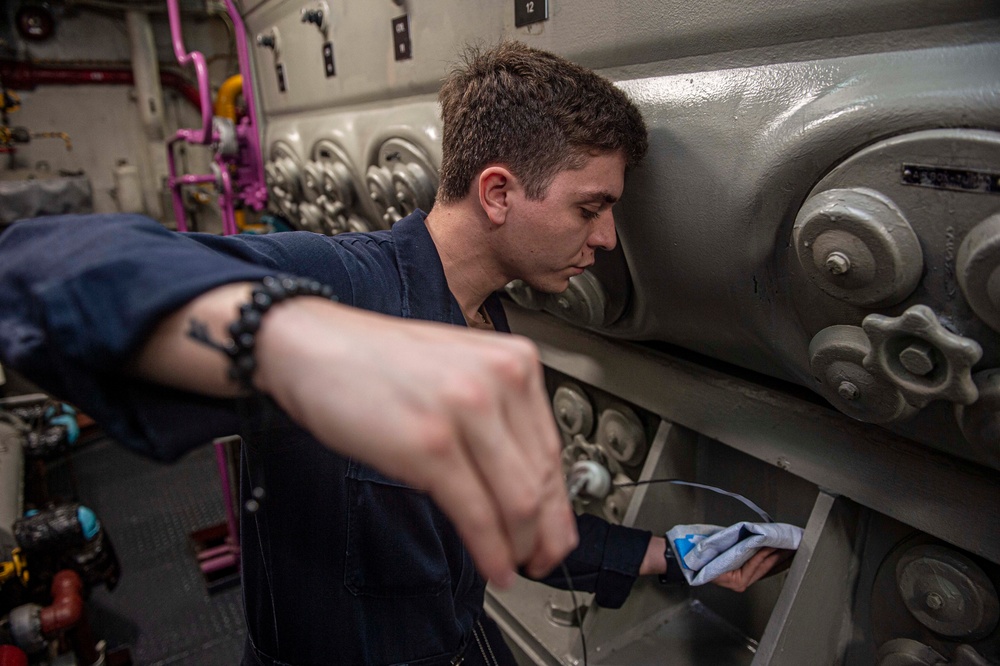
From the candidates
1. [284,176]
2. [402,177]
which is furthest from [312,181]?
[402,177]

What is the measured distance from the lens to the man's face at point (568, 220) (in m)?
1.09

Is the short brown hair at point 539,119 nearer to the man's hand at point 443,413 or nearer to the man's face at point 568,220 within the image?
the man's face at point 568,220

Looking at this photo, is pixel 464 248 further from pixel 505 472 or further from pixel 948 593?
pixel 948 593

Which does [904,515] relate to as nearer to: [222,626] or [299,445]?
[299,445]

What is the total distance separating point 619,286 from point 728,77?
0.52m

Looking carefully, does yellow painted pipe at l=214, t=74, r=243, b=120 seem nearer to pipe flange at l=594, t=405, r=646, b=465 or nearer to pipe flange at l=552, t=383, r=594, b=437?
pipe flange at l=552, t=383, r=594, b=437

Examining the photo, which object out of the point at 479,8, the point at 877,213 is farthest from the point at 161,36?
the point at 877,213

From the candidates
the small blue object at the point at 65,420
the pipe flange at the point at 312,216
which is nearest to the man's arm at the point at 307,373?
the pipe flange at the point at 312,216

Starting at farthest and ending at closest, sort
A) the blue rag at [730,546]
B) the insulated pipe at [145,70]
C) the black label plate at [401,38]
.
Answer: the insulated pipe at [145,70]
the black label plate at [401,38]
the blue rag at [730,546]

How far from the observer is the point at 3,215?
158 inches

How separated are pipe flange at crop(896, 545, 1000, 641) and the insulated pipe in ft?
17.2

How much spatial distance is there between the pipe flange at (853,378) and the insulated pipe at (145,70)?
16.6ft

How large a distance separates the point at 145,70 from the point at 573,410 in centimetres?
444

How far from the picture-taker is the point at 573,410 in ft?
6.15
